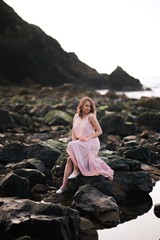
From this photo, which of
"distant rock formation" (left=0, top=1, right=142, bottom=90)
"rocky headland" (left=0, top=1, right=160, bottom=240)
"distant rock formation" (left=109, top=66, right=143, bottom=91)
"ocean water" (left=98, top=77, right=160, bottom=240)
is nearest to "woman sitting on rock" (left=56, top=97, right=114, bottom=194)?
"rocky headland" (left=0, top=1, right=160, bottom=240)

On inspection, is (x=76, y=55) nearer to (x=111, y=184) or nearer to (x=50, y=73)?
(x=50, y=73)

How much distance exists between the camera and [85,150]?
27.8ft

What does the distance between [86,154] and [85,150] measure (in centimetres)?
9

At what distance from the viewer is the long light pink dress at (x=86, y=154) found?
837cm

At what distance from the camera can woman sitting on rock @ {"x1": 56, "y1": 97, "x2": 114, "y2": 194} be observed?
838 centimetres

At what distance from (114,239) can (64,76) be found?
73469 millimetres

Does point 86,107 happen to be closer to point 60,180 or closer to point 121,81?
point 60,180

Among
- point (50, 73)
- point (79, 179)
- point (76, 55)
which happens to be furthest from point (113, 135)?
point (76, 55)

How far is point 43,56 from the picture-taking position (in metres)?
81.0

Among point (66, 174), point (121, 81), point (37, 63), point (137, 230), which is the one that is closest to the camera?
point (137, 230)

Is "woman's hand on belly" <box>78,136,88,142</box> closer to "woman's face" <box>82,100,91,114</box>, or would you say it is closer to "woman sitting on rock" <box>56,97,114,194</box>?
"woman sitting on rock" <box>56,97,114,194</box>

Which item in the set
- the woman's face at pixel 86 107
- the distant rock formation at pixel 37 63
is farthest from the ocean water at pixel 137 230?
the distant rock formation at pixel 37 63

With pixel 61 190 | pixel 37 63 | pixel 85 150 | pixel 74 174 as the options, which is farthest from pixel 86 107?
pixel 37 63

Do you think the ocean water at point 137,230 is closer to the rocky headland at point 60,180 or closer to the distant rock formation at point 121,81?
the rocky headland at point 60,180
